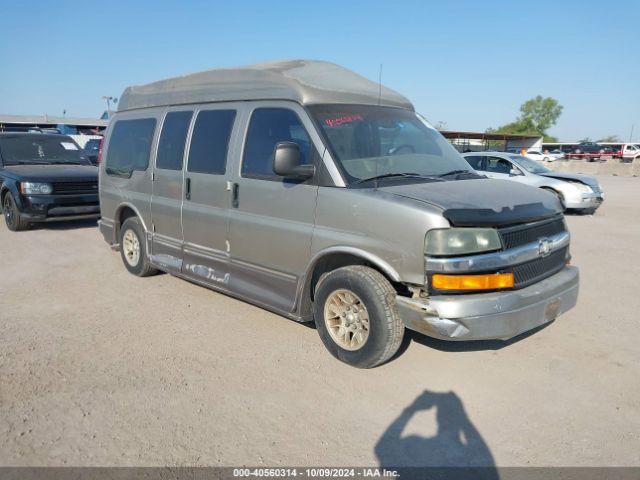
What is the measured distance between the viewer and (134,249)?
6.33 m

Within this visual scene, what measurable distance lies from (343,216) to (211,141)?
1939mm

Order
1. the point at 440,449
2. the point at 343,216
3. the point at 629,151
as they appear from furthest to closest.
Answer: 1. the point at 629,151
2. the point at 343,216
3. the point at 440,449

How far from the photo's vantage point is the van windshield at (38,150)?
1016 cm

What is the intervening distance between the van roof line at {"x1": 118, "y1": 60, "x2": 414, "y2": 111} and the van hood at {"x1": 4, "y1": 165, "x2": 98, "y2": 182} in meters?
4.61

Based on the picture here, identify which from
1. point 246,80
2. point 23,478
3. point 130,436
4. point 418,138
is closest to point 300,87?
point 246,80

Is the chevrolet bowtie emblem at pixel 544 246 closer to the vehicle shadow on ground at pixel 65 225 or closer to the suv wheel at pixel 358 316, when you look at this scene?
the suv wheel at pixel 358 316

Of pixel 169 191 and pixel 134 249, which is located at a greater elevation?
pixel 169 191

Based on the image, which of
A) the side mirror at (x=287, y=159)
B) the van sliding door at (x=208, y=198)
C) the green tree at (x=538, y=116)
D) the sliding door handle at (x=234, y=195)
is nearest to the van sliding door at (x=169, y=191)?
the van sliding door at (x=208, y=198)

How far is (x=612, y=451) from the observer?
2.85 meters

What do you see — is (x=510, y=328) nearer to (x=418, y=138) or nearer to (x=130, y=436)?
(x=418, y=138)

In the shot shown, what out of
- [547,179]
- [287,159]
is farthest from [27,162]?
[547,179]

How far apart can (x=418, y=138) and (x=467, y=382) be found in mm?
2295

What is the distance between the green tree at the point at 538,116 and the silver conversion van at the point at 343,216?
113775 mm

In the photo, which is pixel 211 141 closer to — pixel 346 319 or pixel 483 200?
pixel 346 319
